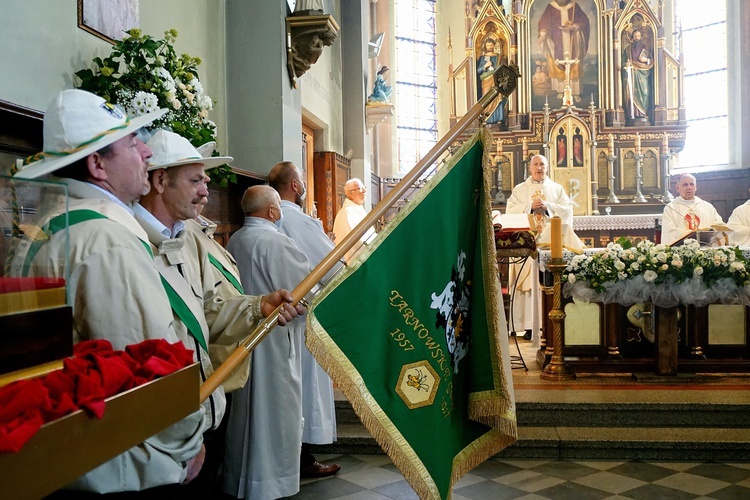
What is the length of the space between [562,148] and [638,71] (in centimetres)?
205

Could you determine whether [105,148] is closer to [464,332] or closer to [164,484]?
[164,484]

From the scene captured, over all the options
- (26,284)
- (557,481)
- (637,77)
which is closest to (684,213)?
(637,77)

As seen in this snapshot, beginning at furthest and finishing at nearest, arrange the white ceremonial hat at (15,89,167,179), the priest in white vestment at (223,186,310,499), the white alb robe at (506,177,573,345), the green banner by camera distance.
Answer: the white alb robe at (506,177,573,345)
the priest in white vestment at (223,186,310,499)
the green banner
the white ceremonial hat at (15,89,167,179)

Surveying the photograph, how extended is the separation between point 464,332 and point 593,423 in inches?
94.7

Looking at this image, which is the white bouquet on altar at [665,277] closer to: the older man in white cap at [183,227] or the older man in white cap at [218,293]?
the older man in white cap at [218,293]

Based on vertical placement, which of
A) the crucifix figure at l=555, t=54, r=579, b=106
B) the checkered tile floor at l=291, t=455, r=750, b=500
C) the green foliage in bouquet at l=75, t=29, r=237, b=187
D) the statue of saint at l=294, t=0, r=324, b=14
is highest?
the crucifix figure at l=555, t=54, r=579, b=106

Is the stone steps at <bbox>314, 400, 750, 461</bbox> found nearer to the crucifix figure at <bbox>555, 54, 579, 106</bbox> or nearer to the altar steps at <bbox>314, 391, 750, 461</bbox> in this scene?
the altar steps at <bbox>314, 391, 750, 461</bbox>

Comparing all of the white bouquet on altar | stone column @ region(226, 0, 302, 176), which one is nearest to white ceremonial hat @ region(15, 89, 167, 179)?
stone column @ region(226, 0, 302, 176)

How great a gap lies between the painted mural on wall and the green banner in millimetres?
11291

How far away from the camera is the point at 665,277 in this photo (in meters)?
5.18

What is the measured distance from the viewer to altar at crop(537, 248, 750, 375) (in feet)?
17.5

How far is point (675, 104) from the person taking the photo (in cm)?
1288

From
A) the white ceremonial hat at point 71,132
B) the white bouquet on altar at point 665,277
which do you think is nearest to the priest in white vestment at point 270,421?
the white ceremonial hat at point 71,132

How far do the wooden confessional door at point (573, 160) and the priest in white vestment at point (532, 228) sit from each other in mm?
3594
